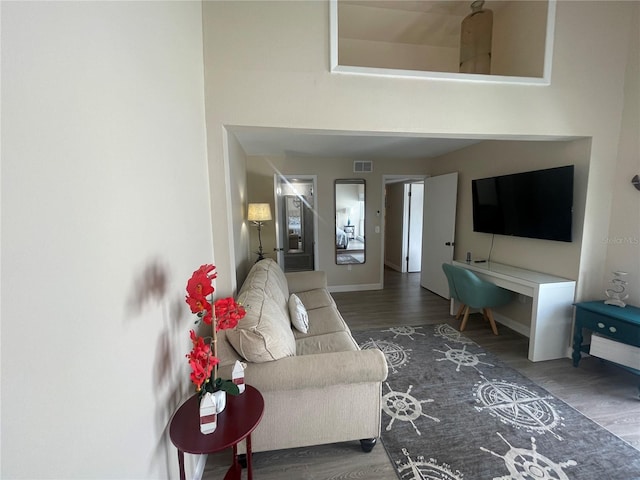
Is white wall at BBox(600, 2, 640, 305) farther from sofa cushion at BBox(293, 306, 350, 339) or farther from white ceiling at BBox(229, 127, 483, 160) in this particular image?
sofa cushion at BBox(293, 306, 350, 339)

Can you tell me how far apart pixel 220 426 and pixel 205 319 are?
0.45m

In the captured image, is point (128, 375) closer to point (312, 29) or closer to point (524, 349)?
point (312, 29)

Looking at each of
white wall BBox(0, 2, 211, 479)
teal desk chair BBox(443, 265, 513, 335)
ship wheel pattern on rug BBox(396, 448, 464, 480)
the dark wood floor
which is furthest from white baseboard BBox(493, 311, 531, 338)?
white wall BBox(0, 2, 211, 479)

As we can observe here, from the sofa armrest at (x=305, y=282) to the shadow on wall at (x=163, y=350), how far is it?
1.94 meters

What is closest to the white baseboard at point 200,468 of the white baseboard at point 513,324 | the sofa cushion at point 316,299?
the sofa cushion at point 316,299

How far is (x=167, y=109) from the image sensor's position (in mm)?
1250

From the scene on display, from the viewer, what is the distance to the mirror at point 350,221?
15.4 ft

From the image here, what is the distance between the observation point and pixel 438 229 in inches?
177

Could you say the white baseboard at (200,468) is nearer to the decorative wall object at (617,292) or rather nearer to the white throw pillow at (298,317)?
the white throw pillow at (298,317)

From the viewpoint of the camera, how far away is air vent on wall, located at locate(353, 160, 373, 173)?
4.62 metres

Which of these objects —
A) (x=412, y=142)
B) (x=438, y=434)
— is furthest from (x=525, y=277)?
(x=412, y=142)

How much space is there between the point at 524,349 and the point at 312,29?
3570 mm

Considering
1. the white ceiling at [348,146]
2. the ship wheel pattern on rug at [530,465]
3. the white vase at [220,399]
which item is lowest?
the ship wheel pattern on rug at [530,465]

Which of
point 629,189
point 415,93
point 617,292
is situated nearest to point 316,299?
point 415,93
